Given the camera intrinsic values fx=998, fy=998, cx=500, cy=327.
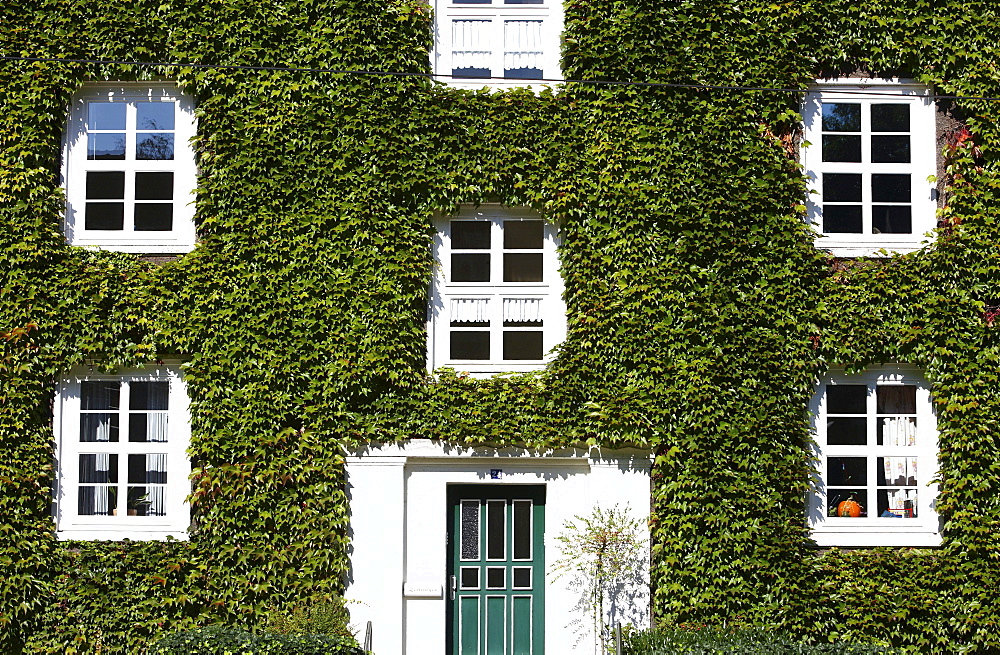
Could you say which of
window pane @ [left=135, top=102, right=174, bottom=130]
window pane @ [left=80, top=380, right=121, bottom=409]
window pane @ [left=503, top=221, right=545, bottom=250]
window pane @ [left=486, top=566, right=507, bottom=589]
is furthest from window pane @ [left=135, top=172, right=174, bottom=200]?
window pane @ [left=486, top=566, right=507, bottom=589]

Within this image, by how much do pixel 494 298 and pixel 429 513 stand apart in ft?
9.19

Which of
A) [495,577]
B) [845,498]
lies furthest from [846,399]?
[495,577]

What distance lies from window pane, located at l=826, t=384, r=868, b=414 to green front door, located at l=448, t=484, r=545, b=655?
3.77 m

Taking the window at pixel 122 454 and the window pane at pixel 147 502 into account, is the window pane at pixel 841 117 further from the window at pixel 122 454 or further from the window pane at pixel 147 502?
the window pane at pixel 147 502

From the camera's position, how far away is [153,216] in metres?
12.8

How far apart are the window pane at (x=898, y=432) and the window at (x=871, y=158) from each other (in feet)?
7.63

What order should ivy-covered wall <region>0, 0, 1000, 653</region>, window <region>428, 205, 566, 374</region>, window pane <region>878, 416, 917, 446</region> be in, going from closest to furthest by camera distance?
ivy-covered wall <region>0, 0, 1000, 653</region>
window pane <region>878, 416, 917, 446</region>
window <region>428, 205, 566, 374</region>

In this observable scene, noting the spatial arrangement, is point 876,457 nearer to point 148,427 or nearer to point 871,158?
point 871,158

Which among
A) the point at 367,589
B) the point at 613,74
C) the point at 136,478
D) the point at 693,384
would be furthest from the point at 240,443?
the point at 613,74

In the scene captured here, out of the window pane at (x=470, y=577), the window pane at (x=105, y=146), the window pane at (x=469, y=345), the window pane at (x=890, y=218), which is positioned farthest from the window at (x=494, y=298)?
the window pane at (x=105, y=146)

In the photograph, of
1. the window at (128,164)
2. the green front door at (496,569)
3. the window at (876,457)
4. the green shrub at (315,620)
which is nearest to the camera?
the green shrub at (315,620)

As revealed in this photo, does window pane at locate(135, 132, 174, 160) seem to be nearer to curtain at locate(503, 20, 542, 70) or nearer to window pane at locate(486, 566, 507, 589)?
curtain at locate(503, 20, 542, 70)

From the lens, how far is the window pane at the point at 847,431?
12.5 meters

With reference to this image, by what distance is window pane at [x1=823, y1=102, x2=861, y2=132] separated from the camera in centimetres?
1287
